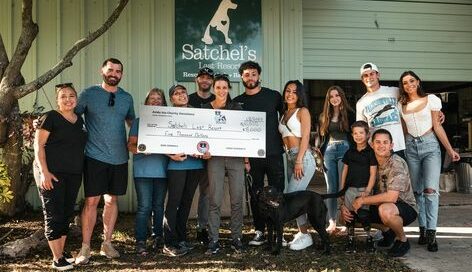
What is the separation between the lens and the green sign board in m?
7.42

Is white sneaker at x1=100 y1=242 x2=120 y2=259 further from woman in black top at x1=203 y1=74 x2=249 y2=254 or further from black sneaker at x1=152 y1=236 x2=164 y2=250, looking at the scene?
woman in black top at x1=203 y1=74 x2=249 y2=254

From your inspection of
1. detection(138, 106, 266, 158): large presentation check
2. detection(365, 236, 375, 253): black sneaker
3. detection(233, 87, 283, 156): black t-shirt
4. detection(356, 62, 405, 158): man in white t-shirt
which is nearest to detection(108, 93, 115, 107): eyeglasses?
detection(138, 106, 266, 158): large presentation check

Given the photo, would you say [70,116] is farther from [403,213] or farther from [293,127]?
[403,213]

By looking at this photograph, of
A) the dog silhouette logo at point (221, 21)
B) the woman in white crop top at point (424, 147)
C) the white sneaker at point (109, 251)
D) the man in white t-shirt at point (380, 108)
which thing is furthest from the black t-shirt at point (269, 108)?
the dog silhouette logo at point (221, 21)

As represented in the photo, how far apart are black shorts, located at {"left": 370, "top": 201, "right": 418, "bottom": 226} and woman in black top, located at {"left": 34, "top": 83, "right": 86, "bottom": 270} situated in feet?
9.97

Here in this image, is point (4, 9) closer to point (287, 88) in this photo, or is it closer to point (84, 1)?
point (84, 1)

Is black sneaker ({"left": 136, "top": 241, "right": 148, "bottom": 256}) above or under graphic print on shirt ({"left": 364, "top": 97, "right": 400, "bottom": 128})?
under

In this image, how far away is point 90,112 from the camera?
4.50 meters

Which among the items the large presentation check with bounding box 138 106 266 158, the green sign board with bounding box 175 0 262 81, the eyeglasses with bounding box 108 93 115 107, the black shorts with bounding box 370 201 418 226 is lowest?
the black shorts with bounding box 370 201 418 226

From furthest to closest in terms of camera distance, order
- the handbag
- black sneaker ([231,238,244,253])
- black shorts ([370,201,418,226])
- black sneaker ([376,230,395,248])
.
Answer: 1. the handbag
2. black sneaker ([376,230,395,248])
3. black sneaker ([231,238,244,253])
4. black shorts ([370,201,418,226])

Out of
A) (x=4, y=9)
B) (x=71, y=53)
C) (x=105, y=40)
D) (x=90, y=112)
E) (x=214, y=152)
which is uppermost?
(x=4, y=9)

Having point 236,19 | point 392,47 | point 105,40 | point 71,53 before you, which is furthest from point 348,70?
point 71,53

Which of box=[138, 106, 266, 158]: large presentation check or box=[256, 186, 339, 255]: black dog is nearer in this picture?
box=[256, 186, 339, 255]: black dog

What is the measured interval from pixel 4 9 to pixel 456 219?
767 cm
